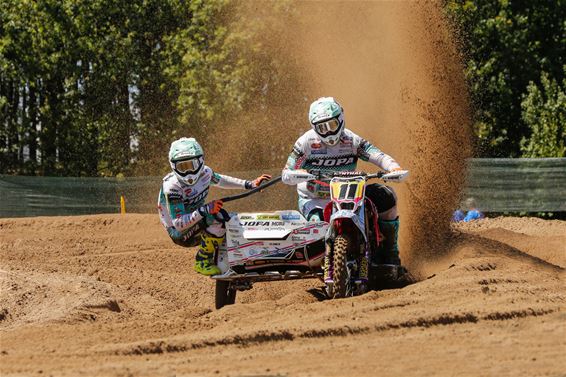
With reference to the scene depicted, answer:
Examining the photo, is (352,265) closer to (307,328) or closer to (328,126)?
(328,126)

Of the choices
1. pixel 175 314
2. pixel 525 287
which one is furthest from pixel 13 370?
pixel 525 287

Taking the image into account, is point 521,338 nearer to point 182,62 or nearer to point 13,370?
point 13,370

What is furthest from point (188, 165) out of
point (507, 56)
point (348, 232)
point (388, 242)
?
point (507, 56)

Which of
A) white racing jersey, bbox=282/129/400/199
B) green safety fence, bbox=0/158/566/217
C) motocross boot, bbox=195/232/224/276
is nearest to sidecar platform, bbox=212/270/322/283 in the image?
motocross boot, bbox=195/232/224/276

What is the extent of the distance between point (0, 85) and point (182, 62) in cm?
745

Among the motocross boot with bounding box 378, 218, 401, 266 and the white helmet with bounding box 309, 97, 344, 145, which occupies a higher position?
the white helmet with bounding box 309, 97, 344, 145

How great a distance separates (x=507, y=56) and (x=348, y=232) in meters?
27.5

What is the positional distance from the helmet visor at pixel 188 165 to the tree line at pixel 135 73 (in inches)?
840

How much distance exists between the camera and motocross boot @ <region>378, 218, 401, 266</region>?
460 inches

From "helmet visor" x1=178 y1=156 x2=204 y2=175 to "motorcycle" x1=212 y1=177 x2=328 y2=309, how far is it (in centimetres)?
70

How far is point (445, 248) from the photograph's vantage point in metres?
14.0

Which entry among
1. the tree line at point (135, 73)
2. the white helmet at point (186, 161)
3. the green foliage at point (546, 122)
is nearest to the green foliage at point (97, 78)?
the tree line at point (135, 73)

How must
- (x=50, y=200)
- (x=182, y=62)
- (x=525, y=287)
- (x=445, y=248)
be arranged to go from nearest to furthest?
(x=525, y=287) → (x=445, y=248) → (x=50, y=200) → (x=182, y=62)

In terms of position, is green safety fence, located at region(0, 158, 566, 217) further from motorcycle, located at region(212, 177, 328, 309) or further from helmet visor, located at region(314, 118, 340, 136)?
motorcycle, located at region(212, 177, 328, 309)
